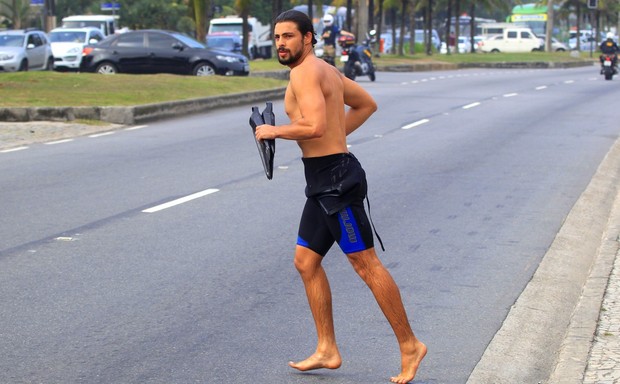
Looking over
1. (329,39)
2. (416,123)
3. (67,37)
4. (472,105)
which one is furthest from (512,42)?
(416,123)

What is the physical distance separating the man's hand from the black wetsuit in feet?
1.17

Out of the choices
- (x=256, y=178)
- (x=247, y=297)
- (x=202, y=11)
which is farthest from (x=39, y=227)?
(x=202, y=11)

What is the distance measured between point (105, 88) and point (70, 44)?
A: 1761 centimetres

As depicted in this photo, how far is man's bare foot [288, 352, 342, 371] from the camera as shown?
562 cm

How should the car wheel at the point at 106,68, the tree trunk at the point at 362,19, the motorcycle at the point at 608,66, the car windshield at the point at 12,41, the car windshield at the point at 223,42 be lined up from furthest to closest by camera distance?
1. the car windshield at the point at 223,42
2. the tree trunk at the point at 362,19
3. the motorcycle at the point at 608,66
4. the car windshield at the point at 12,41
5. the car wheel at the point at 106,68

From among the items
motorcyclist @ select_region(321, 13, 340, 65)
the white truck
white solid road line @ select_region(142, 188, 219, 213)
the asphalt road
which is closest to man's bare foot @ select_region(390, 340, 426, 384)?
the asphalt road

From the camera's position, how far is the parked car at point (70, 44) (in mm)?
39969

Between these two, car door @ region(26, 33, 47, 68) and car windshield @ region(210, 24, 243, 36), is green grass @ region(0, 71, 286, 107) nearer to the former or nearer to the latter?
car door @ region(26, 33, 47, 68)

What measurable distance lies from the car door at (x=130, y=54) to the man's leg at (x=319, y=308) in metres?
25.3

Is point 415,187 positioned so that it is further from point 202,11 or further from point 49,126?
point 202,11

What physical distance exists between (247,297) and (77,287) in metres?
1.12

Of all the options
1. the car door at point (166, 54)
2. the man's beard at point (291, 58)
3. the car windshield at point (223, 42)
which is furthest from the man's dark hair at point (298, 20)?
the car windshield at point (223, 42)

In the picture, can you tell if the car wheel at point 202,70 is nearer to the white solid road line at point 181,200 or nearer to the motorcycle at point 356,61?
the motorcycle at point 356,61

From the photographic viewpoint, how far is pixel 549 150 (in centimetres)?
1617
